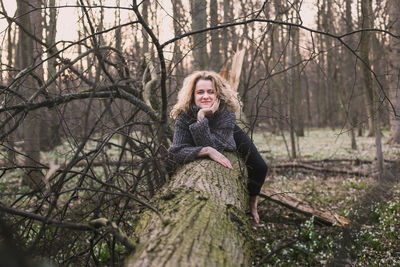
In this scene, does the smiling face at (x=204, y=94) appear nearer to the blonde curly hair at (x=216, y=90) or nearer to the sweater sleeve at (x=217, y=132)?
the blonde curly hair at (x=216, y=90)

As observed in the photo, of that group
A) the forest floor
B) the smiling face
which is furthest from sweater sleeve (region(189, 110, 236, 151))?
the forest floor

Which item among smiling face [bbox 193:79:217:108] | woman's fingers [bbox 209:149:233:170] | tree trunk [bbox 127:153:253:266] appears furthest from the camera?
smiling face [bbox 193:79:217:108]

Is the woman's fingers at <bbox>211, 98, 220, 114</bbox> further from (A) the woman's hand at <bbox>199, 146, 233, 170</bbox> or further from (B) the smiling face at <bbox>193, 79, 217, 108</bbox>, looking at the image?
(A) the woman's hand at <bbox>199, 146, 233, 170</bbox>

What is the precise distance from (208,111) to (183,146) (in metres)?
0.54

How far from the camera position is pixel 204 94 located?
3822 mm

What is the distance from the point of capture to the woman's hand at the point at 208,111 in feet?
11.6

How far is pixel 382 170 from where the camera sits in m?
6.55

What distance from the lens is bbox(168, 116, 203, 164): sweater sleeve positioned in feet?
10.8

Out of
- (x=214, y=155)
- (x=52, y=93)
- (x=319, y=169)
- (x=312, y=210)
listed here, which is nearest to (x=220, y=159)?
(x=214, y=155)

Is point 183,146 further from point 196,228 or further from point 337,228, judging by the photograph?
point 337,228

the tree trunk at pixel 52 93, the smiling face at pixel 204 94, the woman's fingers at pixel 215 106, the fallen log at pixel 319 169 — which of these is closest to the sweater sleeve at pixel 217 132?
the woman's fingers at pixel 215 106

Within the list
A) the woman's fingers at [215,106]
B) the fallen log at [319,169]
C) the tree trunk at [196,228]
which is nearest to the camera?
the tree trunk at [196,228]

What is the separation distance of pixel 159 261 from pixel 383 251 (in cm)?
346

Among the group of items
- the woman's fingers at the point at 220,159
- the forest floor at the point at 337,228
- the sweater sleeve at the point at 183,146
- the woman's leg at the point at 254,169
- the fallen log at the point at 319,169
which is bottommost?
the forest floor at the point at 337,228
